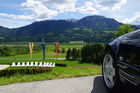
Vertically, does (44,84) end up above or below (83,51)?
above

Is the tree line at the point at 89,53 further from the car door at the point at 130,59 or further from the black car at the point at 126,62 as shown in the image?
the car door at the point at 130,59

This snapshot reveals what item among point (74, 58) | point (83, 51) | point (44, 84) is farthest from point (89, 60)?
point (44, 84)

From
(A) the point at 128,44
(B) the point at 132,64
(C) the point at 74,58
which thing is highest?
(A) the point at 128,44

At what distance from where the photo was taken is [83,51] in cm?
5262

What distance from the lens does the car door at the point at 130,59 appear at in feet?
7.55

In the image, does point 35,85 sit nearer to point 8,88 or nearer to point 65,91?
point 8,88

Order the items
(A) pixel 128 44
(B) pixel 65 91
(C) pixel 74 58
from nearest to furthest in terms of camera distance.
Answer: (A) pixel 128 44 → (B) pixel 65 91 → (C) pixel 74 58

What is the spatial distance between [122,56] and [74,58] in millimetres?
54387

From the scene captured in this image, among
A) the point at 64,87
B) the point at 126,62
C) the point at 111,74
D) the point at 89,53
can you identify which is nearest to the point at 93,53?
the point at 89,53

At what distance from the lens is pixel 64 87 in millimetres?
4047

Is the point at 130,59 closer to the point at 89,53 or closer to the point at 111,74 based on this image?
the point at 111,74

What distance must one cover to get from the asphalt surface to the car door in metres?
1.05

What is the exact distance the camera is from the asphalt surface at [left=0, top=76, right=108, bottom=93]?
379 cm

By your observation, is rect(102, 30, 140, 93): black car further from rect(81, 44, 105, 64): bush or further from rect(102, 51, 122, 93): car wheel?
rect(81, 44, 105, 64): bush
